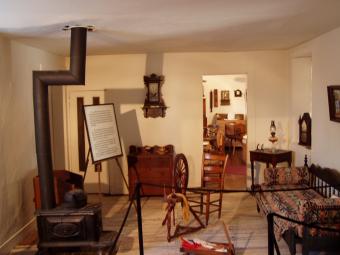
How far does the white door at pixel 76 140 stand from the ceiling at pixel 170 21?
110 cm

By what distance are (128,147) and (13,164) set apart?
7.51 feet

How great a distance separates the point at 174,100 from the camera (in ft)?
20.1

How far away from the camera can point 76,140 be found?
20.3 ft

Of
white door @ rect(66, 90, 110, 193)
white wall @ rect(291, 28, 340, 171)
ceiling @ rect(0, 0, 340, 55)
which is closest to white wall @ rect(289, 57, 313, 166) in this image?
white wall @ rect(291, 28, 340, 171)

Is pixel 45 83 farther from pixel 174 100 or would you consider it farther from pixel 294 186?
pixel 294 186

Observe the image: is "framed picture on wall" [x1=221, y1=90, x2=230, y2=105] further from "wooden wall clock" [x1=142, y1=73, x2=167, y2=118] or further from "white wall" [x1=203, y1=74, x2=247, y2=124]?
"wooden wall clock" [x1=142, y1=73, x2=167, y2=118]

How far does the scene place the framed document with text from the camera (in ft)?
15.2

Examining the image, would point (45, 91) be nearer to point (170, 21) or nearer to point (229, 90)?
point (170, 21)

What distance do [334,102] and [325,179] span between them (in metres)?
0.96

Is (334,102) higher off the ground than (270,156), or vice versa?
(334,102)

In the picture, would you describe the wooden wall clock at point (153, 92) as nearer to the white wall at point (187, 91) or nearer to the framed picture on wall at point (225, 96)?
the white wall at point (187, 91)

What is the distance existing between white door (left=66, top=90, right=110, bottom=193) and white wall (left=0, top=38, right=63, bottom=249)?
1284 millimetres

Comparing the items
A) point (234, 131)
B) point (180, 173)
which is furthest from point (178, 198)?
point (234, 131)

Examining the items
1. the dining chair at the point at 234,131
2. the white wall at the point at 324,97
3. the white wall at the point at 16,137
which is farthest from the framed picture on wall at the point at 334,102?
the dining chair at the point at 234,131
